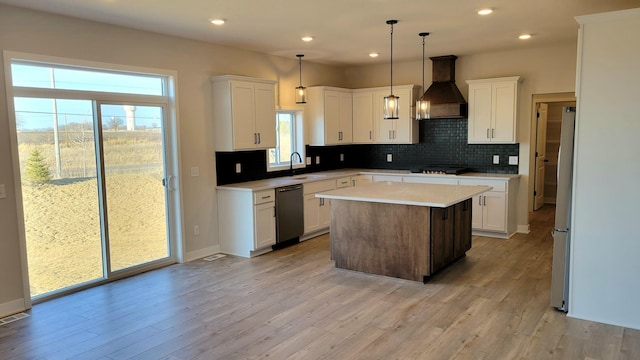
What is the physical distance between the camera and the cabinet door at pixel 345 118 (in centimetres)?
757

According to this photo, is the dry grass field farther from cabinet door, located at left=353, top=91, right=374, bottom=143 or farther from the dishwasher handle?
cabinet door, located at left=353, top=91, right=374, bottom=143

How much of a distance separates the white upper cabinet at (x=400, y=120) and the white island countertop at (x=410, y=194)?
202 cm

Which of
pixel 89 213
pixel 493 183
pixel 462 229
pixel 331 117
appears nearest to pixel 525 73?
pixel 493 183

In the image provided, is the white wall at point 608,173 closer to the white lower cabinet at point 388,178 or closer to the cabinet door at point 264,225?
the cabinet door at point 264,225

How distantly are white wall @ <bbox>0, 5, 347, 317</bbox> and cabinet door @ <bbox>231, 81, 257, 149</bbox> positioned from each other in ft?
1.05

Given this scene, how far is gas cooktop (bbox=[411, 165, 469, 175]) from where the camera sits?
22.2 ft

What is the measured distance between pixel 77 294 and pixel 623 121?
496 cm

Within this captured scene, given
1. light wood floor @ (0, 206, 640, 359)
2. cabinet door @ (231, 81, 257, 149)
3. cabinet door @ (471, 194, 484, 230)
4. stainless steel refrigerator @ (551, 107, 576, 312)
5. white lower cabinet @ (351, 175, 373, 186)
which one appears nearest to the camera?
light wood floor @ (0, 206, 640, 359)

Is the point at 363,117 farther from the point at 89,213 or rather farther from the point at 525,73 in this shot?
the point at 89,213

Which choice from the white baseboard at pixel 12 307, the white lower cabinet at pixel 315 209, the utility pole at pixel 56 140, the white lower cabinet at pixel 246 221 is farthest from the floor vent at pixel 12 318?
the white lower cabinet at pixel 315 209

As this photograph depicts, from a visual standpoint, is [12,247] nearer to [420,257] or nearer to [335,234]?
[335,234]

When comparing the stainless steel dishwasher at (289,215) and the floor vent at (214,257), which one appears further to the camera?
the stainless steel dishwasher at (289,215)

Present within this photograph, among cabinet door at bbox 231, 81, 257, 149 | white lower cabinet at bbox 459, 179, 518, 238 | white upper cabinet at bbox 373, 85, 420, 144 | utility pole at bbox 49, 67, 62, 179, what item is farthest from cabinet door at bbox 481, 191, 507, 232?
utility pole at bbox 49, 67, 62, 179

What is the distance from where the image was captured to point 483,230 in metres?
6.58
